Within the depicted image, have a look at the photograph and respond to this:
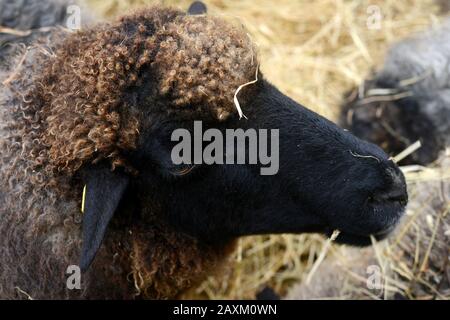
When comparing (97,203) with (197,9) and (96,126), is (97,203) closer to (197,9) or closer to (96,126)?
(96,126)

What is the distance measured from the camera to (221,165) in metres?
2.96

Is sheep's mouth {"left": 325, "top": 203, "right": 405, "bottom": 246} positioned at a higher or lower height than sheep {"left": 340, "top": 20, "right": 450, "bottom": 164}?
lower

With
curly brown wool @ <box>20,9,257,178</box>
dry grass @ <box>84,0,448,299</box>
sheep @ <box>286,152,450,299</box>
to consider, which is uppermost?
dry grass @ <box>84,0,448,299</box>

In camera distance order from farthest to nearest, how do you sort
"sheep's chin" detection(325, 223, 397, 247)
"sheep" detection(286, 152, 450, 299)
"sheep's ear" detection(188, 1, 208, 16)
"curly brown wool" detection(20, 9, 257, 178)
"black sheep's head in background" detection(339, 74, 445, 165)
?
"black sheep's head in background" detection(339, 74, 445, 165), "sheep" detection(286, 152, 450, 299), "sheep's ear" detection(188, 1, 208, 16), "sheep's chin" detection(325, 223, 397, 247), "curly brown wool" detection(20, 9, 257, 178)

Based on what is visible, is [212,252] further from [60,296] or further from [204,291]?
[204,291]

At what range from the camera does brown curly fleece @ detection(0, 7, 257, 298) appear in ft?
9.33

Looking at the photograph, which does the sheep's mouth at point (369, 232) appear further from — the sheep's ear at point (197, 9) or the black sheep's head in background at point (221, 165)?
the sheep's ear at point (197, 9)

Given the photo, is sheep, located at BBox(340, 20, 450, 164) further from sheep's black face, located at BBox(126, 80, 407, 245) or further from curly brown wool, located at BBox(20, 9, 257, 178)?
curly brown wool, located at BBox(20, 9, 257, 178)

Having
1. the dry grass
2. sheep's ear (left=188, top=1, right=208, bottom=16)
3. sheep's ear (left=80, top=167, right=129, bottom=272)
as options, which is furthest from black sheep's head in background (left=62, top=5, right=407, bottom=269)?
the dry grass

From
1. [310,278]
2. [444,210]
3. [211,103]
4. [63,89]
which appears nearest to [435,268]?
Result: [444,210]

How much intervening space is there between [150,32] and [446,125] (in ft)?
9.95

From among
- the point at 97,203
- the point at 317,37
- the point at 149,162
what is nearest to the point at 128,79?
the point at 149,162

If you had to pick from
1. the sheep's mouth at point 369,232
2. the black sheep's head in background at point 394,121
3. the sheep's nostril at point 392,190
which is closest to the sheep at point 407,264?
the black sheep's head in background at point 394,121
